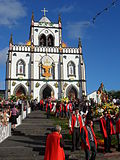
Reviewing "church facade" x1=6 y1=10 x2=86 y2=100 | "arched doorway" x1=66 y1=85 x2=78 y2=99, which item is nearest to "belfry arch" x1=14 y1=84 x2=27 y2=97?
"church facade" x1=6 y1=10 x2=86 y2=100

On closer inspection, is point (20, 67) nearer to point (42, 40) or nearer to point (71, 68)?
point (42, 40)

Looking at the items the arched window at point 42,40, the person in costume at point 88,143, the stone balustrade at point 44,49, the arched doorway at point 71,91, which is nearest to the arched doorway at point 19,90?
the stone balustrade at point 44,49

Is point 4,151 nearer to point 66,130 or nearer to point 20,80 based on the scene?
point 66,130

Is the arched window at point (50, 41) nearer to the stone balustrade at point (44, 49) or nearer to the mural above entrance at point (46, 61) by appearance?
the stone balustrade at point (44, 49)

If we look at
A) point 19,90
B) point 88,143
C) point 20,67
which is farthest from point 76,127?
point 20,67

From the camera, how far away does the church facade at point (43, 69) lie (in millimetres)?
32938

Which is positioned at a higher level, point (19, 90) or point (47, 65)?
point (47, 65)

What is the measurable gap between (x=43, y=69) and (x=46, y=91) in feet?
12.9

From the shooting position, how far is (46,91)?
34.6 metres

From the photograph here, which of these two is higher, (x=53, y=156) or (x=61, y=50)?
(x=61, y=50)

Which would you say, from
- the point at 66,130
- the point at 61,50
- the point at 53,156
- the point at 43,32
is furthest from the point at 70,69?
the point at 53,156

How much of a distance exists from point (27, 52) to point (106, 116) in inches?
1122

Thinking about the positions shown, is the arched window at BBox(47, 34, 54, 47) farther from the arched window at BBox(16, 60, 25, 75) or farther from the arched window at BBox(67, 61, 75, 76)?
the arched window at BBox(16, 60, 25, 75)

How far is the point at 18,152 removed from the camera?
7.09 meters
